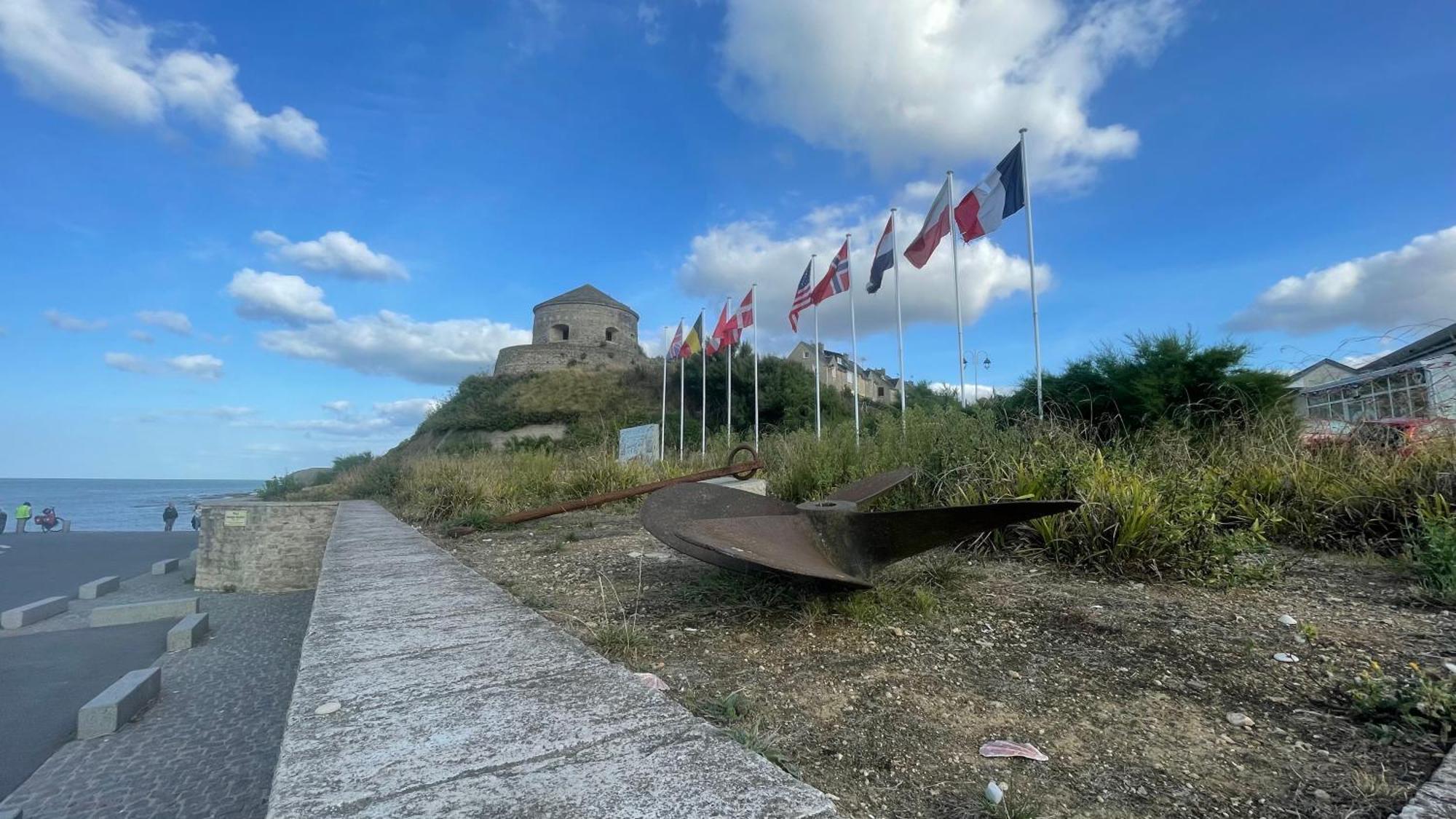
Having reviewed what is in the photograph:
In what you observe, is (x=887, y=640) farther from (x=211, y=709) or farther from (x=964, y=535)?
(x=211, y=709)

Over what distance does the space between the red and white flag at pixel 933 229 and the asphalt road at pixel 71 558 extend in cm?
2022

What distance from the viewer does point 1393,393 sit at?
9.08 meters

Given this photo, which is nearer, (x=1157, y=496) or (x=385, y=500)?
(x=1157, y=496)

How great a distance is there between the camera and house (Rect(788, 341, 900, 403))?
31422 millimetres

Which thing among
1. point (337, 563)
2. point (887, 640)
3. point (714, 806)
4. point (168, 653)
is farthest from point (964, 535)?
point (168, 653)

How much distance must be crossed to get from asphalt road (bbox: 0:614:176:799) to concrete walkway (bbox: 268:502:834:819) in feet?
21.1

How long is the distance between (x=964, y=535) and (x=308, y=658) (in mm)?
2287

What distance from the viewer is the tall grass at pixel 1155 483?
356 centimetres

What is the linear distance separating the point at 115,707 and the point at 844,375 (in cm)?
3257

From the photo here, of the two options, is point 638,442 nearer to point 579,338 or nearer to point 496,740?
point 496,740

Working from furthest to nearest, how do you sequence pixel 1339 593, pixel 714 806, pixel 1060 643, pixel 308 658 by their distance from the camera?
pixel 1339 593
pixel 1060 643
pixel 308 658
pixel 714 806

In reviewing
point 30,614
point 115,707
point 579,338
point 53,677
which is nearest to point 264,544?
point 53,677

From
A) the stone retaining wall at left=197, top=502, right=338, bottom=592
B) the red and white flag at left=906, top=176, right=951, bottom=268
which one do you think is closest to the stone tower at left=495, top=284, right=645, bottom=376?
the stone retaining wall at left=197, top=502, right=338, bottom=592

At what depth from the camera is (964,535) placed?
2.39m
